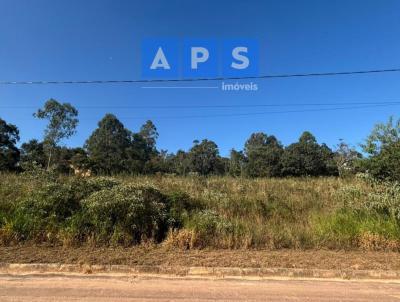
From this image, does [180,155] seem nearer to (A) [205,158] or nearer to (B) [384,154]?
(A) [205,158]

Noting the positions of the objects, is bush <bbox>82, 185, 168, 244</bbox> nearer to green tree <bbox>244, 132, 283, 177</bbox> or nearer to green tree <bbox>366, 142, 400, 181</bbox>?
green tree <bbox>366, 142, 400, 181</bbox>

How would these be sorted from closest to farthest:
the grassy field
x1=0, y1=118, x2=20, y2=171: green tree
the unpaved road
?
1. the unpaved road
2. the grassy field
3. x1=0, y1=118, x2=20, y2=171: green tree

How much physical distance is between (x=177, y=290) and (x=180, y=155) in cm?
6187

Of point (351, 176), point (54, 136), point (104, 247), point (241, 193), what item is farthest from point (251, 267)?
point (54, 136)

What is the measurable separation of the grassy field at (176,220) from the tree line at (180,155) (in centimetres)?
137

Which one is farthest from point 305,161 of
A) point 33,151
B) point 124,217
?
point 124,217

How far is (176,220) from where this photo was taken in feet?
30.7

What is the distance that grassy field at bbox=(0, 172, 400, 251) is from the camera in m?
8.28

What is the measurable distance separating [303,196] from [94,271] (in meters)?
8.64

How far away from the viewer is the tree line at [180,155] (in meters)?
11.6

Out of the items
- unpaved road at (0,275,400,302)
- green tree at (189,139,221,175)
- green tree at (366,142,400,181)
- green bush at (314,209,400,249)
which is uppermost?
green tree at (189,139,221,175)

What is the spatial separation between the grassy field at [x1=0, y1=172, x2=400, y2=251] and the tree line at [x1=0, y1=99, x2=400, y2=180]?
1.37m

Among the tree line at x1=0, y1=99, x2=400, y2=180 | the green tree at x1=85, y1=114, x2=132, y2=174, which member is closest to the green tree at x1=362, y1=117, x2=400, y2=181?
the tree line at x1=0, y1=99, x2=400, y2=180

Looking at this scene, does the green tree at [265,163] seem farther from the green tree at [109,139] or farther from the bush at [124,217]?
the bush at [124,217]
